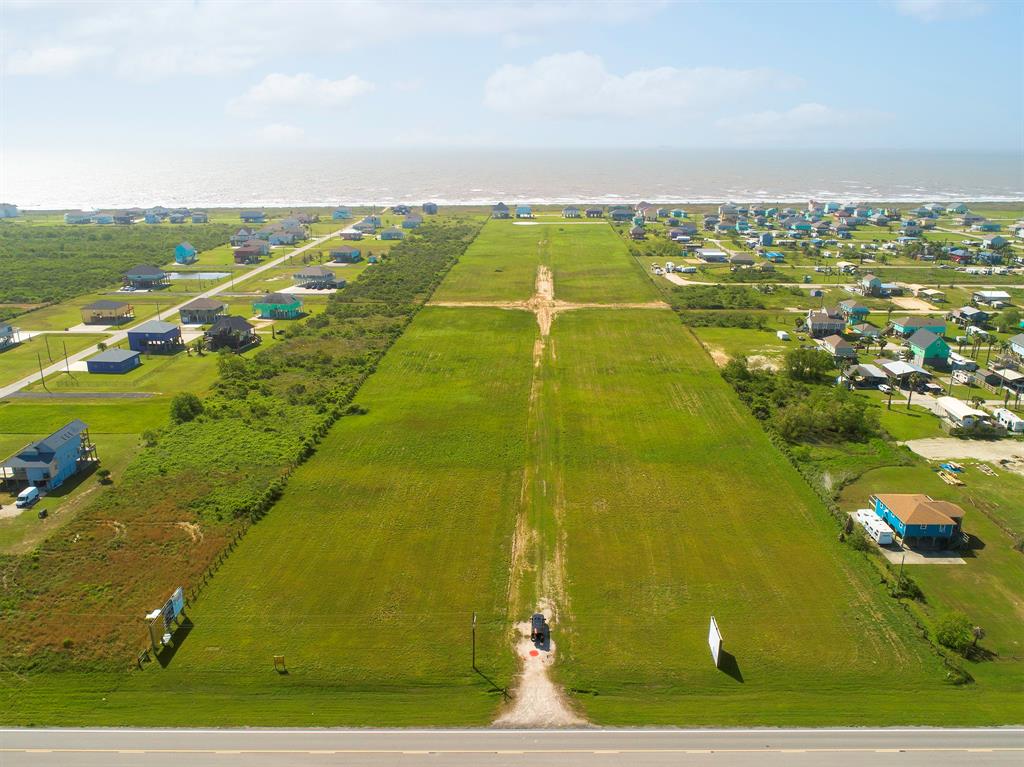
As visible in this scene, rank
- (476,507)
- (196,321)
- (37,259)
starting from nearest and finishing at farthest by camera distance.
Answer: (476,507) < (196,321) < (37,259)

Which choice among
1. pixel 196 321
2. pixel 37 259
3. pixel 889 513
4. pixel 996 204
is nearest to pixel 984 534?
pixel 889 513

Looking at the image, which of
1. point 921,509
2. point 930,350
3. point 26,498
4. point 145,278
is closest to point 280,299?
point 145,278

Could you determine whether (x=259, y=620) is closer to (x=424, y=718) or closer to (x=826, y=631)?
(x=424, y=718)

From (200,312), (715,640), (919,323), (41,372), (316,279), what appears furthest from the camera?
(316,279)

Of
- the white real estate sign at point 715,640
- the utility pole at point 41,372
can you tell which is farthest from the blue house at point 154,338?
the white real estate sign at point 715,640

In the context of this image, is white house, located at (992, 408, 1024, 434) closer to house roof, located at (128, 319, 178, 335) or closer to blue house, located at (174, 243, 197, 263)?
house roof, located at (128, 319, 178, 335)
